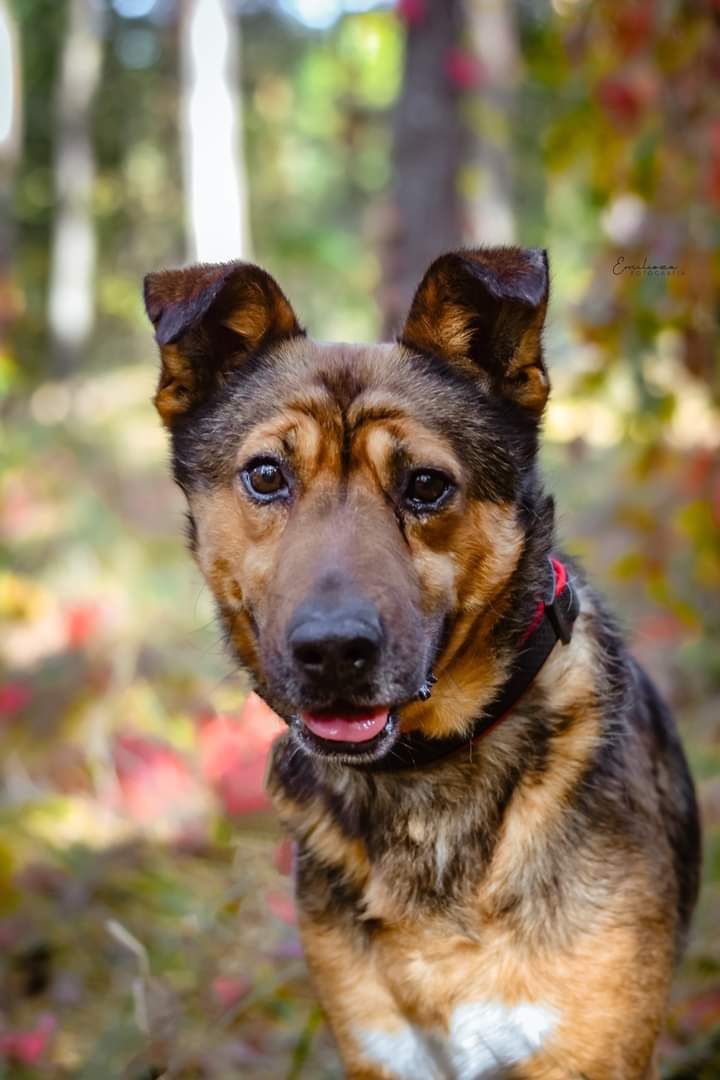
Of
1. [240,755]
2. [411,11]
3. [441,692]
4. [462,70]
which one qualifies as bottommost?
[240,755]

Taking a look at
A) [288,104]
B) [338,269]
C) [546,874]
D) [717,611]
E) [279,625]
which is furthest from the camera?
[288,104]

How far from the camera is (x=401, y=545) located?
112 inches

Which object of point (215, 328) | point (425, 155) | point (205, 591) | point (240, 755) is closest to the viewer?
point (215, 328)

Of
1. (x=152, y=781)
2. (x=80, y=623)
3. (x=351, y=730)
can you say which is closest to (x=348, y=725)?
(x=351, y=730)

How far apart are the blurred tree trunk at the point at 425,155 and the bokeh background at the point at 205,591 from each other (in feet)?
0.07

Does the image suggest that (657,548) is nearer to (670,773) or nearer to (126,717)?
(670,773)

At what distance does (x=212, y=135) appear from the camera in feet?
54.6

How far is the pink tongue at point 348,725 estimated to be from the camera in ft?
8.94

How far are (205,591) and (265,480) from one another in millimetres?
1641

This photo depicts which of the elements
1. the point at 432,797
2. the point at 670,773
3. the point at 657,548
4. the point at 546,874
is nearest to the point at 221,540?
the point at 432,797

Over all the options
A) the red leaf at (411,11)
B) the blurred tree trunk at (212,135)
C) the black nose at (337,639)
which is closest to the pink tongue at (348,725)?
the black nose at (337,639)

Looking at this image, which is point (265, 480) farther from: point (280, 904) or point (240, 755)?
point (240, 755)

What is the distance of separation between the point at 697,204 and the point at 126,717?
431 cm

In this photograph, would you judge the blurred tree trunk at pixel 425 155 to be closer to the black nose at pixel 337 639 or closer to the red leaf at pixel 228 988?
the red leaf at pixel 228 988
